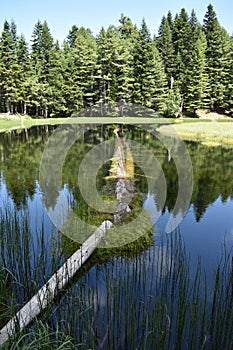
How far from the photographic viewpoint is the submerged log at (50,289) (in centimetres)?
311

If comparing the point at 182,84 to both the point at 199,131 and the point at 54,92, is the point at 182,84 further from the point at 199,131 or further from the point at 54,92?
the point at 199,131

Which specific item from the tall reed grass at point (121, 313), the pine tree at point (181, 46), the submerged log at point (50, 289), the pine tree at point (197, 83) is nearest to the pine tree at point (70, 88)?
the pine tree at point (181, 46)

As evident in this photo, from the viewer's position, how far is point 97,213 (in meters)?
6.66

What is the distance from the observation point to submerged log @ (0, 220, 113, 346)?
3105 mm

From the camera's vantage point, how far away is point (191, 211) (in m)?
8.16

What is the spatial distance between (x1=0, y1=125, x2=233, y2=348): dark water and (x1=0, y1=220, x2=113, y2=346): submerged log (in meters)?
0.16

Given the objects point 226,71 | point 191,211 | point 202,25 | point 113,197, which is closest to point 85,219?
point 113,197

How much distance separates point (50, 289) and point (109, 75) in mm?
33454

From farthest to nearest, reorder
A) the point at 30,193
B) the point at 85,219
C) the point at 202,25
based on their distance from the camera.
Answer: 1. the point at 202,25
2. the point at 30,193
3. the point at 85,219

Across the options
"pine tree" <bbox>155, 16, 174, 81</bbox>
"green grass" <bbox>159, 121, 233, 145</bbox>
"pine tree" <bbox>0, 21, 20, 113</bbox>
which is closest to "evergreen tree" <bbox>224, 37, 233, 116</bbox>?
"pine tree" <bbox>155, 16, 174, 81</bbox>

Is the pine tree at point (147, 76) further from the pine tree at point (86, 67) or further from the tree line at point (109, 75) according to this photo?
the pine tree at point (86, 67)

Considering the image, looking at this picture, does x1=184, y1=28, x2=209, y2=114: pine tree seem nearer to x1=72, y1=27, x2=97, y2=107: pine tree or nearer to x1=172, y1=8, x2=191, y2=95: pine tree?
x1=172, y1=8, x2=191, y2=95: pine tree

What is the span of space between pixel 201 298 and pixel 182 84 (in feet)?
119

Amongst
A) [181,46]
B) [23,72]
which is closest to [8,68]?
[23,72]
